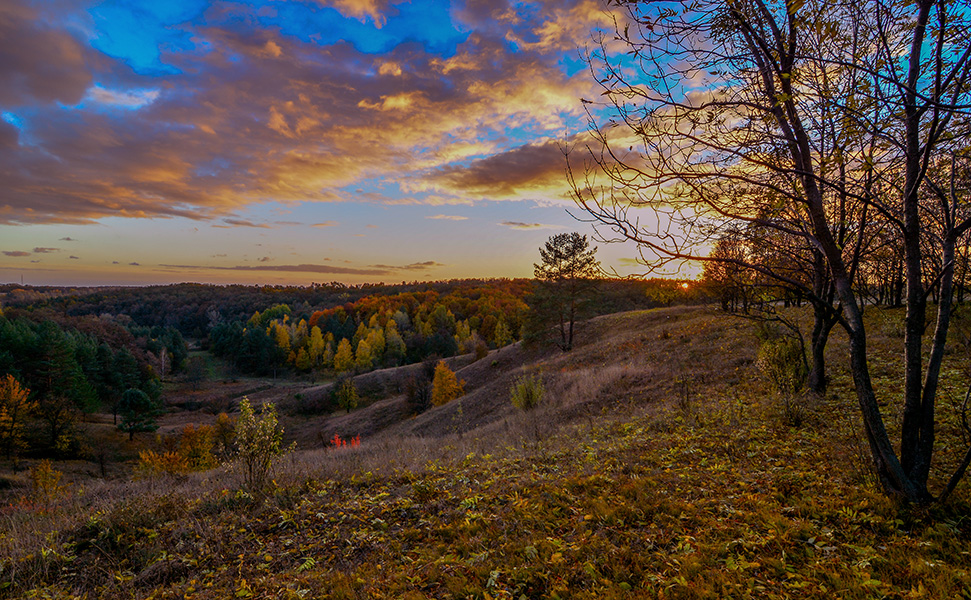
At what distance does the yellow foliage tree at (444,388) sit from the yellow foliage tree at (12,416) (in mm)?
34456

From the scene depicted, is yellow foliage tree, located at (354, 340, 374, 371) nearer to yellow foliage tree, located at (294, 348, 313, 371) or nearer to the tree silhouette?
yellow foliage tree, located at (294, 348, 313, 371)

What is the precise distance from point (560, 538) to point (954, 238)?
16.8 ft

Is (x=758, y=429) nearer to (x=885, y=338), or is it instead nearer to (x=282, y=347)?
(x=885, y=338)

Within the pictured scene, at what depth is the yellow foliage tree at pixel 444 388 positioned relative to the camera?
35438 millimetres

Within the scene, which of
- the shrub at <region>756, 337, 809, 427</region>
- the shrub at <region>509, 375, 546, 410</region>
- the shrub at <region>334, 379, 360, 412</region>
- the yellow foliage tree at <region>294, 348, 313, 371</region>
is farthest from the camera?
the yellow foliage tree at <region>294, 348, 313, 371</region>

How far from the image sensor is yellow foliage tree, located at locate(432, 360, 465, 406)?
35.4 meters

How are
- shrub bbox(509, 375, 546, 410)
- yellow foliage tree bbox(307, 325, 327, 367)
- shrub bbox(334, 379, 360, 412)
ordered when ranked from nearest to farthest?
1. shrub bbox(509, 375, 546, 410)
2. shrub bbox(334, 379, 360, 412)
3. yellow foliage tree bbox(307, 325, 327, 367)

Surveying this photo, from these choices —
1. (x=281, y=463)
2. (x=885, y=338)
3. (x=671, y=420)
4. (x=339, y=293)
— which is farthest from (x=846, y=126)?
(x=339, y=293)

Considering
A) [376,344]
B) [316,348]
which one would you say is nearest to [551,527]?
[376,344]

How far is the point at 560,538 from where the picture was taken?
4.57 meters

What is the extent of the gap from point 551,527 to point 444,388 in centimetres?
3216

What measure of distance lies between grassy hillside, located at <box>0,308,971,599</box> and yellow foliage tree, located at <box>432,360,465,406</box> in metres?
26.0

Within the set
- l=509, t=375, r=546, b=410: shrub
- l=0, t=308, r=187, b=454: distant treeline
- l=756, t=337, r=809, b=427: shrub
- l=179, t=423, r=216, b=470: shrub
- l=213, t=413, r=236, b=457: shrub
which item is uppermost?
l=756, t=337, r=809, b=427: shrub

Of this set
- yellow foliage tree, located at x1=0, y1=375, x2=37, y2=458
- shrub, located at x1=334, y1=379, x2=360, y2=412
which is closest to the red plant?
shrub, located at x1=334, y1=379, x2=360, y2=412
